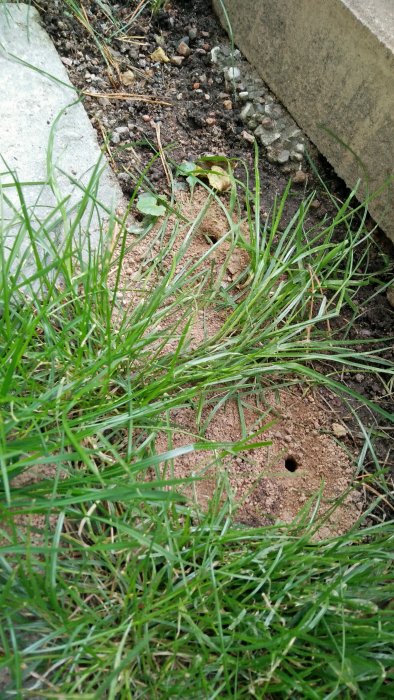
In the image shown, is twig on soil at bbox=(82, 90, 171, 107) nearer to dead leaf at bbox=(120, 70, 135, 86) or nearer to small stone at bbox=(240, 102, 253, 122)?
dead leaf at bbox=(120, 70, 135, 86)

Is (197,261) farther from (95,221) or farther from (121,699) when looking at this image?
(121,699)

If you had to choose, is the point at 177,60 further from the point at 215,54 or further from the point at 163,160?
the point at 163,160

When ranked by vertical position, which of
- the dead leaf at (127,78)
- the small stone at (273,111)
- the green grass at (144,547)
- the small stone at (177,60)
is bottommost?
the green grass at (144,547)

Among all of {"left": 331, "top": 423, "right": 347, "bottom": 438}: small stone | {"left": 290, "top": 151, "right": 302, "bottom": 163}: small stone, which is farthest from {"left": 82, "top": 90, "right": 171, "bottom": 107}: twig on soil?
{"left": 331, "top": 423, "right": 347, "bottom": 438}: small stone

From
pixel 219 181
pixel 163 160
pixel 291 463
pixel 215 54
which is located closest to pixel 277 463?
pixel 291 463

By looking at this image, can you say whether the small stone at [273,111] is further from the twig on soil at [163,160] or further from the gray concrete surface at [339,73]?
the twig on soil at [163,160]

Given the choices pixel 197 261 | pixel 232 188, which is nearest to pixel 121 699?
pixel 197 261

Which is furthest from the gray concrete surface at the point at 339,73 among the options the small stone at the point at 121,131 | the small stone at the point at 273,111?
the small stone at the point at 121,131
